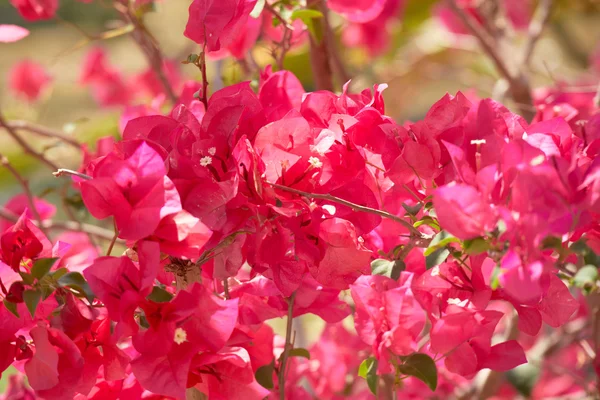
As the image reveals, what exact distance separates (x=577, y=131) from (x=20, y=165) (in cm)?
332

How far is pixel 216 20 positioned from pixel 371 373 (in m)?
Result: 0.25

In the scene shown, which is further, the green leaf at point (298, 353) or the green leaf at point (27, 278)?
the green leaf at point (298, 353)

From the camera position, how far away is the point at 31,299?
1.34ft

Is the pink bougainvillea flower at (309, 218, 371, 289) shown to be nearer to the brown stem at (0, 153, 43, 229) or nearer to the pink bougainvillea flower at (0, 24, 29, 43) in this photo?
the pink bougainvillea flower at (0, 24, 29, 43)

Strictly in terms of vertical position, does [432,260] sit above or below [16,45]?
above

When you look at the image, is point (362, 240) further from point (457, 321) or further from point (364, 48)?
point (364, 48)

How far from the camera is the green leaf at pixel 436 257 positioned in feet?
1.39

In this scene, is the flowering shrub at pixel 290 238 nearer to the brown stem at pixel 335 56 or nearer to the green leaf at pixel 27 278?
the green leaf at pixel 27 278

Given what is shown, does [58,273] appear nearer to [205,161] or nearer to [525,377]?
[205,161]

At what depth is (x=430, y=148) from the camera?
45 cm

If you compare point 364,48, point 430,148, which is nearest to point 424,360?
point 430,148

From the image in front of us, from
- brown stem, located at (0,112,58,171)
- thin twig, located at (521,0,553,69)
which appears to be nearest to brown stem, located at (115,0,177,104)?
brown stem, located at (0,112,58,171)

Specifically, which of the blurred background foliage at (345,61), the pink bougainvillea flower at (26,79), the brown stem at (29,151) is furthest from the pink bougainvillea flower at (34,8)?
the pink bougainvillea flower at (26,79)

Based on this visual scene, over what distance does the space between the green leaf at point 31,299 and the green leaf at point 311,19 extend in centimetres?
34
